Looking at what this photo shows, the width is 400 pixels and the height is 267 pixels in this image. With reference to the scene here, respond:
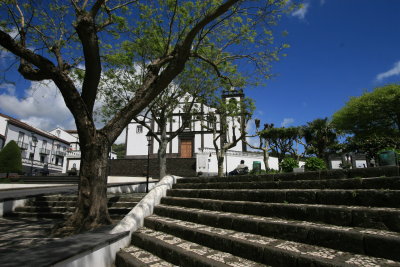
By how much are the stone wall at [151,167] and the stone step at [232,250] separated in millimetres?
19639

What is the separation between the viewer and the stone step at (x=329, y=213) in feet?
8.93

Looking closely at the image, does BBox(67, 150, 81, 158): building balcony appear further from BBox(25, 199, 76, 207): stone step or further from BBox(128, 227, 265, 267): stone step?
BBox(128, 227, 265, 267): stone step

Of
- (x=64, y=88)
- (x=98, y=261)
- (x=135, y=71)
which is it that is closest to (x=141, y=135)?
(x=135, y=71)

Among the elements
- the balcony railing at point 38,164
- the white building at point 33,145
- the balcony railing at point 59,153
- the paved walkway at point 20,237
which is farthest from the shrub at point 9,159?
the balcony railing at point 59,153

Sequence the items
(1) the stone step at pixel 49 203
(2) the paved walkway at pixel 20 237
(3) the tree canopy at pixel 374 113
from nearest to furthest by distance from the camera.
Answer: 1. (2) the paved walkway at pixel 20 237
2. (1) the stone step at pixel 49 203
3. (3) the tree canopy at pixel 374 113

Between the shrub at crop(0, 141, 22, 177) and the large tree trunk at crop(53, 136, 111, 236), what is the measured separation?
24.9 metres

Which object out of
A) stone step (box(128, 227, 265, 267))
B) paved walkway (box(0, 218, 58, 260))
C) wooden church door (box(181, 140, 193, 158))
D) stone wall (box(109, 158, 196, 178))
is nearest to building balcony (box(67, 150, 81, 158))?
stone wall (box(109, 158, 196, 178))

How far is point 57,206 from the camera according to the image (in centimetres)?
909

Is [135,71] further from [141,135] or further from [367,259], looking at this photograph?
[141,135]

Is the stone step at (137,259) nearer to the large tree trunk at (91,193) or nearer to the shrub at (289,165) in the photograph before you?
the large tree trunk at (91,193)

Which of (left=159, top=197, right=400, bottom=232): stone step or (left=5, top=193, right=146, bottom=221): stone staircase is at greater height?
(left=159, top=197, right=400, bottom=232): stone step

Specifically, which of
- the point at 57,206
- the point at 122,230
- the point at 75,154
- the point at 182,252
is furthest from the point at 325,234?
the point at 75,154

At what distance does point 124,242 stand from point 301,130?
93.3 ft

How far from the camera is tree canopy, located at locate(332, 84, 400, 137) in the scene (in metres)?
24.4
